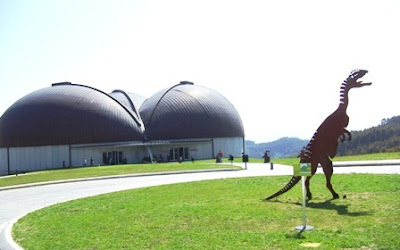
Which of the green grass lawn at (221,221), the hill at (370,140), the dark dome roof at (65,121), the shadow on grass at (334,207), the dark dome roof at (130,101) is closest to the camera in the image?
the green grass lawn at (221,221)

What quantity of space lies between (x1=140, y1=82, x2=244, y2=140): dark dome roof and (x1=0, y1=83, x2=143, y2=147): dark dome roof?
9.34 ft

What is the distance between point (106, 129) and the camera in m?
57.8

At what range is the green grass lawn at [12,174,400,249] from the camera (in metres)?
9.58

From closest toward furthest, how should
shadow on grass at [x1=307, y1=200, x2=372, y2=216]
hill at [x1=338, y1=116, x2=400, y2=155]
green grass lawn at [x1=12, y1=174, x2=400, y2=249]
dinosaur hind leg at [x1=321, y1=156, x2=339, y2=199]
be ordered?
green grass lawn at [x1=12, y1=174, x2=400, y2=249] < shadow on grass at [x1=307, y1=200, x2=372, y2=216] < dinosaur hind leg at [x1=321, y1=156, x2=339, y2=199] < hill at [x1=338, y1=116, x2=400, y2=155]

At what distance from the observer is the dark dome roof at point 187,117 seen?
200 ft

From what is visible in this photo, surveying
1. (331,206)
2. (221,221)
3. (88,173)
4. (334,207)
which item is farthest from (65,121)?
(334,207)

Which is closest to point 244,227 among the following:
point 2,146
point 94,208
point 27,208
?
point 94,208

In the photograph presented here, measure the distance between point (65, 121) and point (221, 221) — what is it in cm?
4803

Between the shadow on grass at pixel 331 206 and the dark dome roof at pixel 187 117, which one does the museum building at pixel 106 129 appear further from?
the shadow on grass at pixel 331 206

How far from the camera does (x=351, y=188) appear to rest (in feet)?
59.0

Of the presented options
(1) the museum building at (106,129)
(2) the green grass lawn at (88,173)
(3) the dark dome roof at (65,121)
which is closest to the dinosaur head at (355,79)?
(2) the green grass lawn at (88,173)

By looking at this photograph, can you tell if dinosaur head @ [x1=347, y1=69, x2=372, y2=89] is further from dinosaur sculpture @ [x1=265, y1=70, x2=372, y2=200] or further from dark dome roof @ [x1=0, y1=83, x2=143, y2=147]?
dark dome roof @ [x1=0, y1=83, x2=143, y2=147]

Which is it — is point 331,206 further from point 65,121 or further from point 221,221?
point 65,121

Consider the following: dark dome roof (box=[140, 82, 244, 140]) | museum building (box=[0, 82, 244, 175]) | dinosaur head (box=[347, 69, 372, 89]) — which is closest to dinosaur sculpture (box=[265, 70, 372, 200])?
dinosaur head (box=[347, 69, 372, 89])
